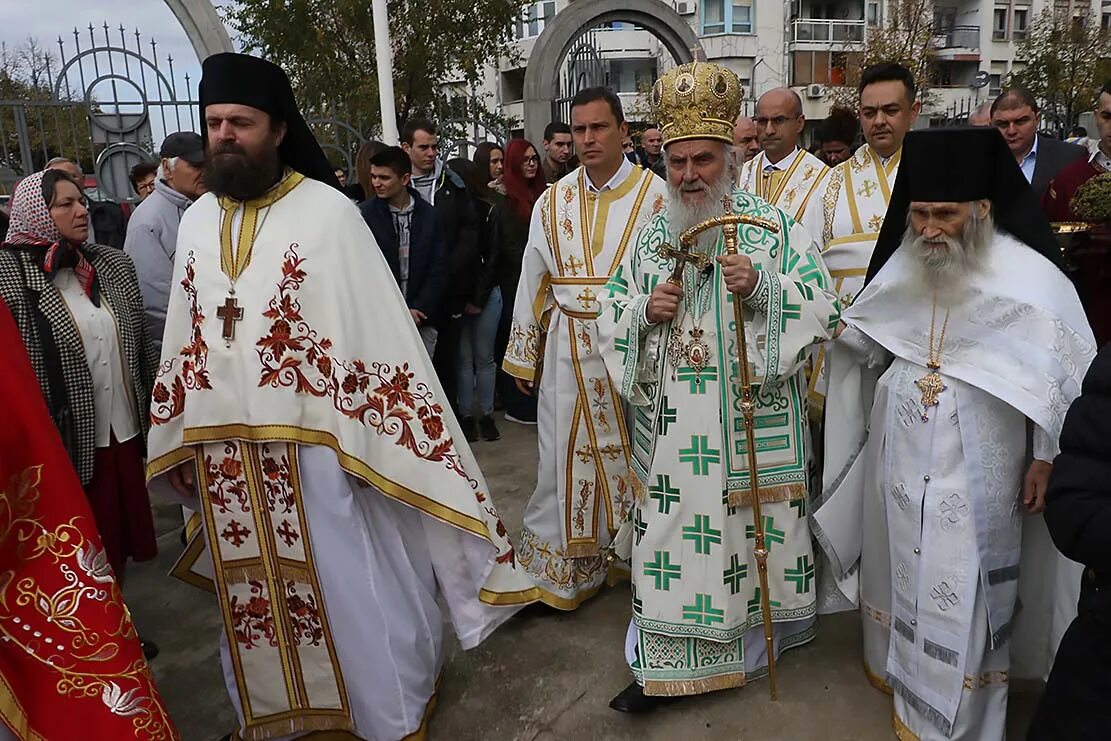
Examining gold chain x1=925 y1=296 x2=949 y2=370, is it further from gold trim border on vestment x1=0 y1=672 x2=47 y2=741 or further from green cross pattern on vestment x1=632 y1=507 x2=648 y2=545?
gold trim border on vestment x1=0 y1=672 x2=47 y2=741

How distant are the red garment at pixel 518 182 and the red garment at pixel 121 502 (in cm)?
352

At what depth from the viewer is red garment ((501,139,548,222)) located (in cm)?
633

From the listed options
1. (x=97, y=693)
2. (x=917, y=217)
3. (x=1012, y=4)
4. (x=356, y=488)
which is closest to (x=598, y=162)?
(x=917, y=217)

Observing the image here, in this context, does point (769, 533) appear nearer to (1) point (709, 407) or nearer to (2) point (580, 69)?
(1) point (709, 407)

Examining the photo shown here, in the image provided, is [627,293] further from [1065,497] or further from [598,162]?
[1065,497]

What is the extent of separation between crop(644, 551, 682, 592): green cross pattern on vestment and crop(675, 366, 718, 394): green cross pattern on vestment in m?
0.57

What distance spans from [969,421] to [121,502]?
3.25m

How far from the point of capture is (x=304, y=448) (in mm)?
2654

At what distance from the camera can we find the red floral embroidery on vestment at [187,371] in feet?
8.68

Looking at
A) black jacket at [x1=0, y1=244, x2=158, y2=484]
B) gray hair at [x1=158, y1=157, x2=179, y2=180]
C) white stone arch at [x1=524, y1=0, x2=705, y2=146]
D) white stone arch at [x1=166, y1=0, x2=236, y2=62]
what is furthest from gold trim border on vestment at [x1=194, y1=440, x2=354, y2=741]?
white stone arch at [x1=524, y1=0, x2=705, y2=146]

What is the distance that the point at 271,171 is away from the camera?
2693mm

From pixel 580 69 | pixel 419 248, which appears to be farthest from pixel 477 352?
pixel 580 69

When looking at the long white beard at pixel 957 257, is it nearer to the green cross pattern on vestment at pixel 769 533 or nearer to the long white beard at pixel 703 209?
the long white beard at pixel 703 209

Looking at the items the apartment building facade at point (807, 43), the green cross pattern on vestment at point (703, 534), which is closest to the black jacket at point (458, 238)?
the green cross pattern on vestment at point (703, 534)
